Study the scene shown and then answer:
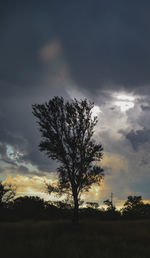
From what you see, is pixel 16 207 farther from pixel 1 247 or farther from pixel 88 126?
pixel 1 247

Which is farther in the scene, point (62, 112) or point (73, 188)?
point (62, 112)

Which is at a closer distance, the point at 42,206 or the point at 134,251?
the point at 134,251

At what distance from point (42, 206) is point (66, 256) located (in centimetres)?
3964

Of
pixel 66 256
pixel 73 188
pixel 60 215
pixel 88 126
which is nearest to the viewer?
pixel 66 256

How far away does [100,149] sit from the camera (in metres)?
23.4

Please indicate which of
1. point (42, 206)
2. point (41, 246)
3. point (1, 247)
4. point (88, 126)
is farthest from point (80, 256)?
point (42, 206)

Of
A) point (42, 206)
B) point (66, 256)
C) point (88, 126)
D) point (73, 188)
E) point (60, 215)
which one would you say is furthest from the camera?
point (42, 206)

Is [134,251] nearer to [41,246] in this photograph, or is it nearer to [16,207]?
[41,246]

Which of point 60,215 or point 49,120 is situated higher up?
point 49,120

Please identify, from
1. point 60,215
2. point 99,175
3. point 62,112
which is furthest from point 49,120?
point 60,215

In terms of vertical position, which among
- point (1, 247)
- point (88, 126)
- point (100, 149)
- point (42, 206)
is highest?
point (88, 126)

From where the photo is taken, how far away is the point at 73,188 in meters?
22.2

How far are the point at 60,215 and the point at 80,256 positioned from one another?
31.3 metres

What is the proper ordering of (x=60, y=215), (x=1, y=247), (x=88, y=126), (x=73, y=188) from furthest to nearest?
(x=60, y=215) < (x=88, y=126) < (x=73, y=188) < (x=1, y=247)
